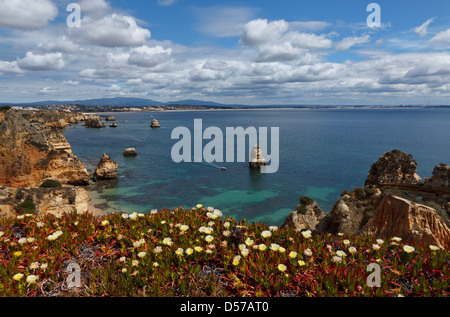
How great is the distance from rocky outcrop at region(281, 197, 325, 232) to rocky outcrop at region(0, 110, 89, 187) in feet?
104

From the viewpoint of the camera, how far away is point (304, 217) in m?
25.4

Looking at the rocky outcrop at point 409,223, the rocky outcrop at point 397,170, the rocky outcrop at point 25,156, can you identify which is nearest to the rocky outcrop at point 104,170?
the rocky outcrop at point 25,156

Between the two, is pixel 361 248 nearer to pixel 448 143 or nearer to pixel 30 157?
pixel 30 157

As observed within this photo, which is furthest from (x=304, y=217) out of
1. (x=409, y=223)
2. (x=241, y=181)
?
(x=241, y=181)

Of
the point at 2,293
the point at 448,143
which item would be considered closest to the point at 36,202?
the point at 2,293

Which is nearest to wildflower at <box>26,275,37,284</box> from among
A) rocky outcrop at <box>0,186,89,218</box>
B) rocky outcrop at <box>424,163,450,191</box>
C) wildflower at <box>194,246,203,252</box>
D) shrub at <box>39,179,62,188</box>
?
wildflower at <box>194,246,203,252</box>

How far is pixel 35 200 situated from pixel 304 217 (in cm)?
2302

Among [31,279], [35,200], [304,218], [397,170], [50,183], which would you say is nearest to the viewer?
[31,279]

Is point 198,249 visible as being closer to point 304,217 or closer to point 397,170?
point 304,217

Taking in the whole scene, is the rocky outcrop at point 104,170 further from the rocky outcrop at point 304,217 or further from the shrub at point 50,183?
the rocky outcrop at point 304,217

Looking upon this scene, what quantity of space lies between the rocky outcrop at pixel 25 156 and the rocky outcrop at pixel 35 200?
12881mm

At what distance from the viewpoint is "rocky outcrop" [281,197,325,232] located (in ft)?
78.9

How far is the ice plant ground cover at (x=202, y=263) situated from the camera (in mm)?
4883
